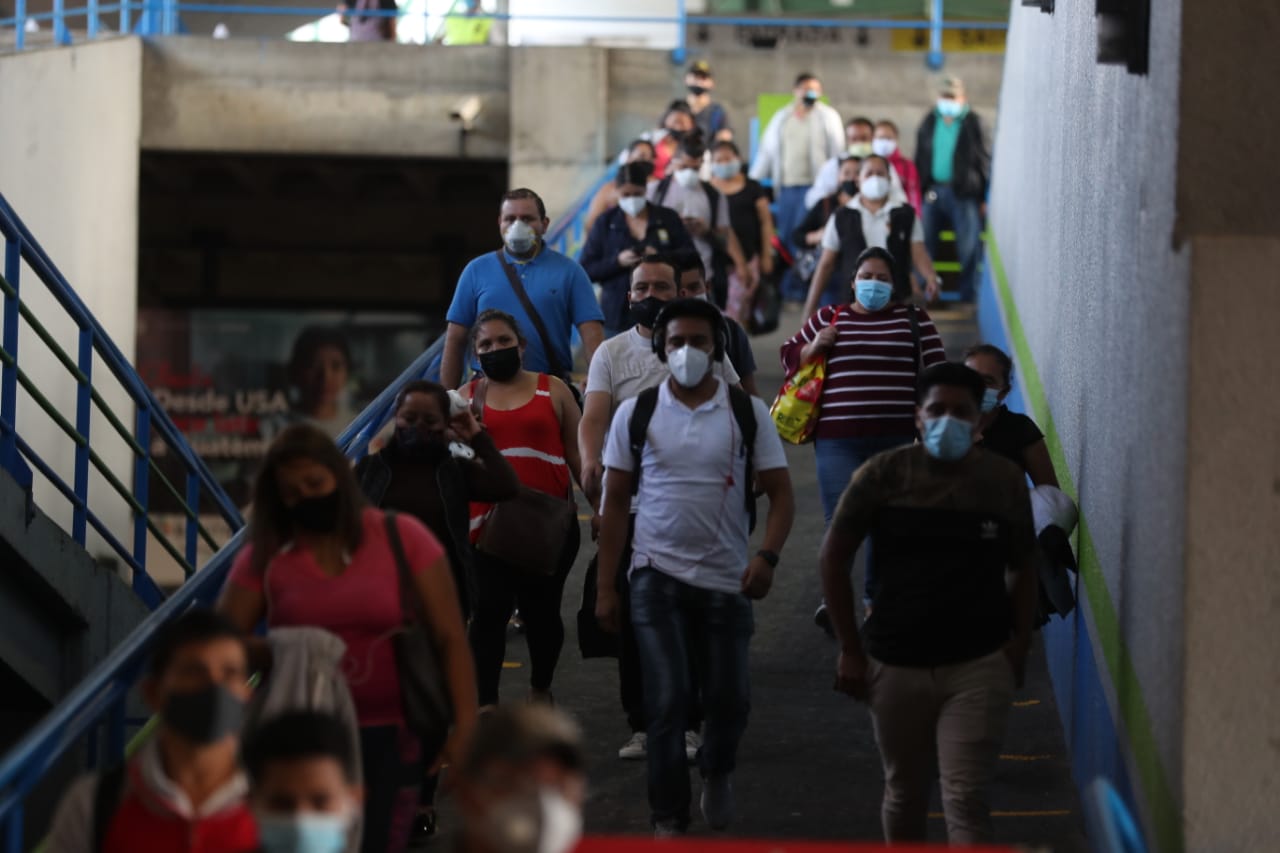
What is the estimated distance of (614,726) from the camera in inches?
332

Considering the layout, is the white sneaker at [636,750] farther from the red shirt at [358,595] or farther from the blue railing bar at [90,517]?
the red shirt at [358,595]

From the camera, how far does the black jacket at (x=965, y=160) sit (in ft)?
57.1

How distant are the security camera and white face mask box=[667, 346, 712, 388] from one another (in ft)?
48.0

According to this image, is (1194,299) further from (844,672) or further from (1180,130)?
(844,672)

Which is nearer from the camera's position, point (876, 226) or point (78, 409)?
point (78, 409)

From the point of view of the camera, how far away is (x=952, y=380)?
5.98 m

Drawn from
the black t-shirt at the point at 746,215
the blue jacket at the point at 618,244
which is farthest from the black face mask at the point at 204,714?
the black t-shirt at the point at 746,215

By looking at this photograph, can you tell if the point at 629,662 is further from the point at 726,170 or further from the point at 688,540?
the point at 726,170

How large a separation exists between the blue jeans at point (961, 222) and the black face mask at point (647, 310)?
957 centimetres

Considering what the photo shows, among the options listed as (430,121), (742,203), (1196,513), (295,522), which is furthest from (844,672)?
(430,121)

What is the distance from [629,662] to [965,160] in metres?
10.9

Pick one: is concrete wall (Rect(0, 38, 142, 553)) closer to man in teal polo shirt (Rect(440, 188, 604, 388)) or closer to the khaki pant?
man in teal polo shirt (Rect(440, 188, 604, 388))

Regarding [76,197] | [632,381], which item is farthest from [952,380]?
[76,197]

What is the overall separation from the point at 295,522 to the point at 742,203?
31.1ft
